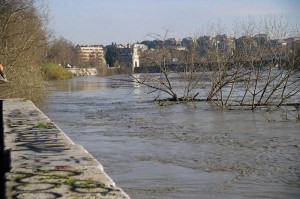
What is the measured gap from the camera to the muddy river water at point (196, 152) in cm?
762

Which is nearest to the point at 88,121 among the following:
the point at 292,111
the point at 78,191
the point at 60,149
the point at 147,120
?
the point at 147,120

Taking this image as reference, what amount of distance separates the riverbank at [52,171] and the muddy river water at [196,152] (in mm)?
1194

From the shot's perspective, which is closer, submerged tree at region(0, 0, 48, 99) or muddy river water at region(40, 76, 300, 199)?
muddy river water at region(40, 76, 300, 199)

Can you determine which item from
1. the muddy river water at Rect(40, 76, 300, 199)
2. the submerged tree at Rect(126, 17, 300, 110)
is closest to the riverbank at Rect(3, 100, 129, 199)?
the muddy river water at Rect(40, 76, 300, 199)

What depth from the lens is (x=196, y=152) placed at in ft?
35.4

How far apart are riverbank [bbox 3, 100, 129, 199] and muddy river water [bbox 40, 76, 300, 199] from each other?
119 cm

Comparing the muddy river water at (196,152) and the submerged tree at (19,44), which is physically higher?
the submerged tree at (19,44)

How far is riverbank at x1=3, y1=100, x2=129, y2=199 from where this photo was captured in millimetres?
4785

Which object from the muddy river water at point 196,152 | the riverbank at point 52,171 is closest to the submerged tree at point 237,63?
the muddy river water at point 196,152

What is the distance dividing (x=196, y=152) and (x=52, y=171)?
5.59 metres

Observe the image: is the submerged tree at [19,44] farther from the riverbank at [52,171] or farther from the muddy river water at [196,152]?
the riverbank at [52,171]

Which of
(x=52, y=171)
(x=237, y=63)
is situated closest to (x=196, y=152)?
(x=52, y=171)

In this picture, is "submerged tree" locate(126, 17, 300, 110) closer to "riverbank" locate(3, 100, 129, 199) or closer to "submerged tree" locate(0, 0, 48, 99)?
"submerged tree" locate(0, 0, 48, 99)

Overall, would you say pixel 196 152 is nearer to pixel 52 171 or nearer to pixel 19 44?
pixel 52 171
